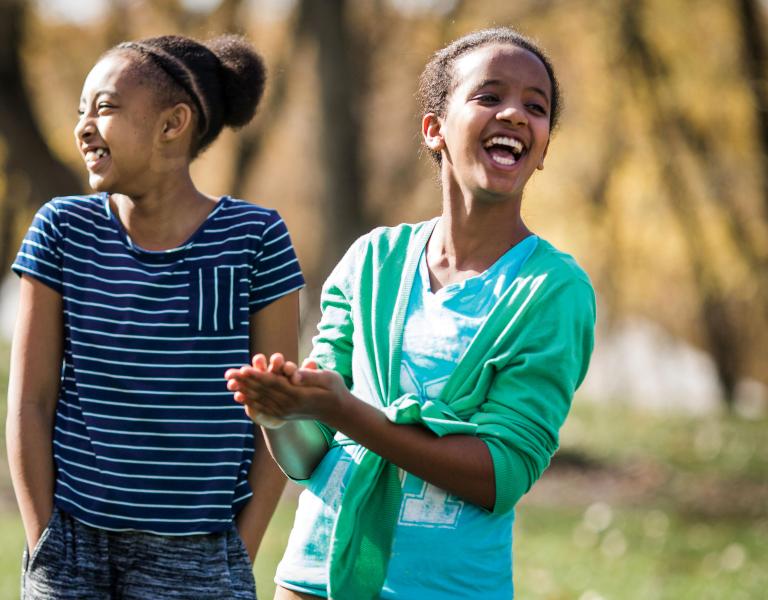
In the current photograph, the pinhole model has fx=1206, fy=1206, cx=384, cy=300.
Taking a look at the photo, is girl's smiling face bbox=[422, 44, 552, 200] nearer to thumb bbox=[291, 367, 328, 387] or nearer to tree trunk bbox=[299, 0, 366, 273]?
thumb bbox=[291, 367, 328, 387]

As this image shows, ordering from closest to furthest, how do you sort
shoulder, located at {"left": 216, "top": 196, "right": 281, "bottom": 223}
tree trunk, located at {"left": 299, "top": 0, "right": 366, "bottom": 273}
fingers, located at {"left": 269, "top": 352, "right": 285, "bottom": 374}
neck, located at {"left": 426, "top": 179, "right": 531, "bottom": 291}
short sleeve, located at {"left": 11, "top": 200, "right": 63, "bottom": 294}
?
fingers, located at {"left": 269, "top": 352, "right": 285, "bottom": 374}, neck, located at {"left": 426, "top": 179, "right": 531, "bottom": 291}, short sleeve, located at {"left": 11, "top": 200, "right": 63, "bottom": 294}, shoulder, located at {"left": 216, "top": 196, "right": 281, "bottom": 223}, tree trunk, located at {"left": 299, "top": 0, "right": 366, "bottom": 273}

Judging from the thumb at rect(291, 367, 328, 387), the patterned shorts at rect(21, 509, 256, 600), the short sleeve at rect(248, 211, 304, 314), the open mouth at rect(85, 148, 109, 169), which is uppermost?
the open mouth at rect(85, 148, 109, 169)

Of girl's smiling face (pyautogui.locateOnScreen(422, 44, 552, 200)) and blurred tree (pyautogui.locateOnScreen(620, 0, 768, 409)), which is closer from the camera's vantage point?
girl's smiling face (pyautogui.locateOnScreen(422, 44, 552, 200))

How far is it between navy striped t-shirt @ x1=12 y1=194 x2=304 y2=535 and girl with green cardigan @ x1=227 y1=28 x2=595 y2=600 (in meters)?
0.30

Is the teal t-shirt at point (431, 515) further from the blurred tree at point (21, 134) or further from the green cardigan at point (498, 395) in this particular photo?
the blurred tree at point (21, 134)

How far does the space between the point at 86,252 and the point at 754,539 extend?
568 cm

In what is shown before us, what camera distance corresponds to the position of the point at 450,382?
87.7 inches

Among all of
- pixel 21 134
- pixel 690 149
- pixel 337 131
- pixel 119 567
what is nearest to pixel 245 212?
pixel 119 567

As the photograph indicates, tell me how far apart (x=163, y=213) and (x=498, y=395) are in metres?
0.95

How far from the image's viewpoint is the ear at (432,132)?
2.49m

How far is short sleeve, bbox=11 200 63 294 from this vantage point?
2602 millimetres

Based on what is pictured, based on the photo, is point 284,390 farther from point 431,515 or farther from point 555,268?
point 555,268

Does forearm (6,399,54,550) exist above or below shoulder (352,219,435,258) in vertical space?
below

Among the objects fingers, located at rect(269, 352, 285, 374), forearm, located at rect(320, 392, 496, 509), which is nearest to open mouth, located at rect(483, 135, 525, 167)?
forearm, located at rect(320, 392, 496, 509)
